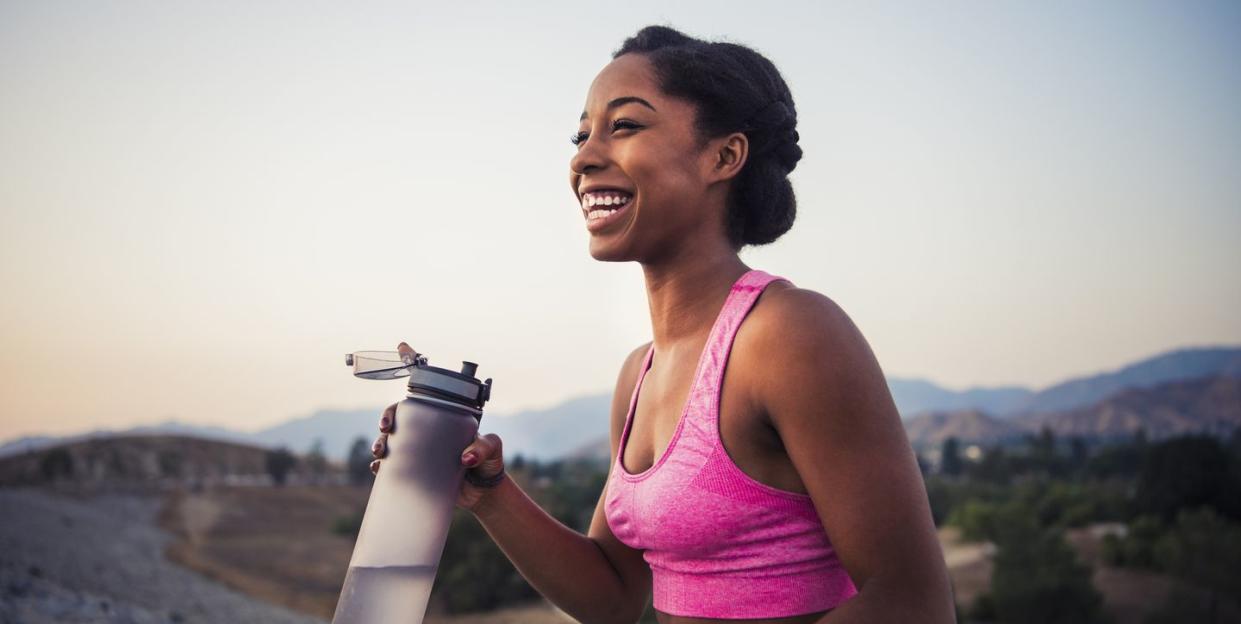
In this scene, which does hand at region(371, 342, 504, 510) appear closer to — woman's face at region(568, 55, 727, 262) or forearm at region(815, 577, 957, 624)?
woman's face at region(568, 55, 727, 262)

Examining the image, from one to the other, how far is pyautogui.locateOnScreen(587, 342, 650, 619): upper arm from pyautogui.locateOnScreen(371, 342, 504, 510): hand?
354 mm

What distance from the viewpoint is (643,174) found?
2336 mm

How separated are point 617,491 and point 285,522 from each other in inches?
2206

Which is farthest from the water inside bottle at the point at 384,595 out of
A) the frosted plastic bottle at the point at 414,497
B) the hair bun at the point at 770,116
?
the hair bun at the point at 770,116

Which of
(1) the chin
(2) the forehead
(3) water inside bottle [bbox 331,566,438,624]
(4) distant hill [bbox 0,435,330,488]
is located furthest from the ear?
(4) distant hill [bbox 0,435,330,488]

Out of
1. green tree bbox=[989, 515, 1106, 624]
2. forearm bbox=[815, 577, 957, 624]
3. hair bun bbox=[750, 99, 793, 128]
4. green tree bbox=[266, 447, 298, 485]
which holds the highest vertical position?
hair bun bbox=[750, 99, 793, 128]

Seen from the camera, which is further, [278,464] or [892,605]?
[278,464]

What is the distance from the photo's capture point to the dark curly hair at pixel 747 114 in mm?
2355

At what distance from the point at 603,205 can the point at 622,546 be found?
97 cm

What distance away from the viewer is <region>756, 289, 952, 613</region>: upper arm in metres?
1.82

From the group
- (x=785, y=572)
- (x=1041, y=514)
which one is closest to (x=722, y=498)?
(x=785, y=572)

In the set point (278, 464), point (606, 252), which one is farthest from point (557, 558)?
point (278, 464)

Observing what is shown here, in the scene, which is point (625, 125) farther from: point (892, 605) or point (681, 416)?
point (892, 605)

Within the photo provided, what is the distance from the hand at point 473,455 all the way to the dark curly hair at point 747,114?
2.57 ft
